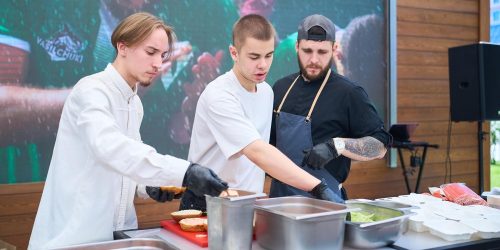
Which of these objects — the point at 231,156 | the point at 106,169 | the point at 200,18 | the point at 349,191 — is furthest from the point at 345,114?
the point at 349,191

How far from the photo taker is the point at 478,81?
387 cm

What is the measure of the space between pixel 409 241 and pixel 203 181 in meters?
0.74

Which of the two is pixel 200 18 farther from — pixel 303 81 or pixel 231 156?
pixel 231 156

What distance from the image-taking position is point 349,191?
473 cm

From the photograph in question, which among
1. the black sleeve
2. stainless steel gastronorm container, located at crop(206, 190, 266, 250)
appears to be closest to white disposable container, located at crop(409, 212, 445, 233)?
the black sleeve

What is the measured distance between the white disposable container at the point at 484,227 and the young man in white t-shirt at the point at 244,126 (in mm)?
469

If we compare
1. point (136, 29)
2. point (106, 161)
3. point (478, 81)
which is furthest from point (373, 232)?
point (478, 81)

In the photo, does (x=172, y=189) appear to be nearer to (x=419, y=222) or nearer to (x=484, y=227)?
(x=419, y=222)

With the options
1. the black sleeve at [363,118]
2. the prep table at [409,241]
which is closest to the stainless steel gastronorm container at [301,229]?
the prep table at [409,241]

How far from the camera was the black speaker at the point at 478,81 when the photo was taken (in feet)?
12.7

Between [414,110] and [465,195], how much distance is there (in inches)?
119

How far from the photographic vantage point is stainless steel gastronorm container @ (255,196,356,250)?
4.22 ft

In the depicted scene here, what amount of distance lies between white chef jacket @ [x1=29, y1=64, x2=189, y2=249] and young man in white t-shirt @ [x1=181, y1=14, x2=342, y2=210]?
0.37m

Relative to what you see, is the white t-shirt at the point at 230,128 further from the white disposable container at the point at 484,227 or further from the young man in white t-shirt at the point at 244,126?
the white disposable container at the point at 484,227
